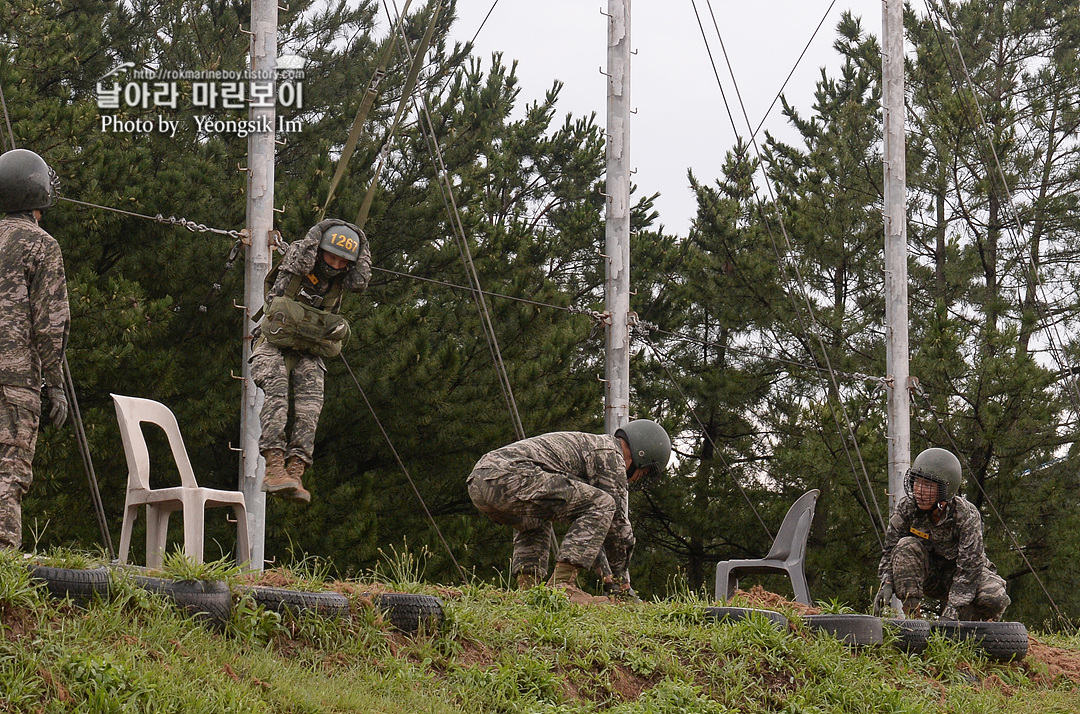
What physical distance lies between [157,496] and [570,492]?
249cm

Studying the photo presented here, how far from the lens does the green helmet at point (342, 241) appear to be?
8109 mm

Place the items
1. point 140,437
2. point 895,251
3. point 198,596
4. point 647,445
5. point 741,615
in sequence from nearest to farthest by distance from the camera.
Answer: point 198,596 < point 741,615 < point 140,437 < point 647,445 < point 895,251

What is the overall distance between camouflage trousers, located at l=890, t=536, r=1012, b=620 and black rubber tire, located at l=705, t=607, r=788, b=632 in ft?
8.19

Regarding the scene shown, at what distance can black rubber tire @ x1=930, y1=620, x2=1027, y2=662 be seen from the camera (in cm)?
765

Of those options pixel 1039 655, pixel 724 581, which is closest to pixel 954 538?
pixel 1039 655

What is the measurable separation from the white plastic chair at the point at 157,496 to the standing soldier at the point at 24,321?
0.49 meters

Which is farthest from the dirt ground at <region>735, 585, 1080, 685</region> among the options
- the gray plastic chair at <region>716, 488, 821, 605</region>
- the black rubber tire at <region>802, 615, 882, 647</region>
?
the gray plastic chair at <region>716, 488, 821, 605</region>

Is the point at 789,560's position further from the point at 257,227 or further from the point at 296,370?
the point at 257,227

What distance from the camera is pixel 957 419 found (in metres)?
20.7

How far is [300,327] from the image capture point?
827 centimetres

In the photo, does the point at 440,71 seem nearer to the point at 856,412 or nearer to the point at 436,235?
the point at 436,235

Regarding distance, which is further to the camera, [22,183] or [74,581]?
[22,183]

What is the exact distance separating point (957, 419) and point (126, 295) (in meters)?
13.1

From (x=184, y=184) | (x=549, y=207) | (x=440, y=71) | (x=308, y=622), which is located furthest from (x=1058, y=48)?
(x=308, y=622)
